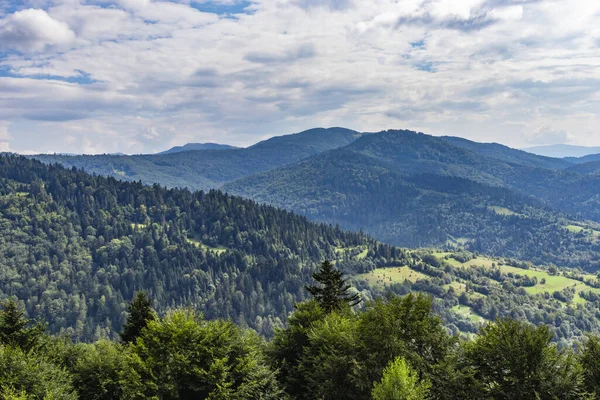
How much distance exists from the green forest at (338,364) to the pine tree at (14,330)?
14 cm

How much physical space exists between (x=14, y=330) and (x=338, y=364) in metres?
45.8

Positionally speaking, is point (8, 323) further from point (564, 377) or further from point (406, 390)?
point (564, 377)

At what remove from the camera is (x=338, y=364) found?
55.7 meters

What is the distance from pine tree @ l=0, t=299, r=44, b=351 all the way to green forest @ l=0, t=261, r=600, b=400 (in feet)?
0.45

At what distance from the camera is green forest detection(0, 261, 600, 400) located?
50125 millimetres

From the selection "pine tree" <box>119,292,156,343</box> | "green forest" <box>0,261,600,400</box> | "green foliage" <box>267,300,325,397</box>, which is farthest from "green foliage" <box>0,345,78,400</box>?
"green foliage" <box>267,300,325,397</box>

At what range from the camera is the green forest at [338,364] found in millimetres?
50125

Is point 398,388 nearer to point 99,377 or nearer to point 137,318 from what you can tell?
point 99,377

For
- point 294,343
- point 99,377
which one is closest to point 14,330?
point 99,377

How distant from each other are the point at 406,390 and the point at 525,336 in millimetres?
19454

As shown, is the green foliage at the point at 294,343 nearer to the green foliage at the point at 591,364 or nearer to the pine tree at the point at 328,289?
the pine tree at the point at 328,289

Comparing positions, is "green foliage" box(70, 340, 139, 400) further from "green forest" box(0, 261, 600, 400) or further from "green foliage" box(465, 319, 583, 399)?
"green foliage" box(465, 319, 583, 399)

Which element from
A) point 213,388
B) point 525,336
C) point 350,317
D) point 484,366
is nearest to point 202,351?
point 213,388

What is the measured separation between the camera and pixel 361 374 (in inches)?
2077
